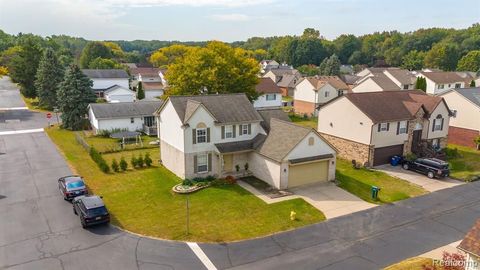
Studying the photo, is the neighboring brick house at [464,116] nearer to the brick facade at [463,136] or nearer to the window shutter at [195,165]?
the brick facade at [463,136]

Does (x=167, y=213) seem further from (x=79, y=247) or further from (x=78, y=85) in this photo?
(x=78, y=85)

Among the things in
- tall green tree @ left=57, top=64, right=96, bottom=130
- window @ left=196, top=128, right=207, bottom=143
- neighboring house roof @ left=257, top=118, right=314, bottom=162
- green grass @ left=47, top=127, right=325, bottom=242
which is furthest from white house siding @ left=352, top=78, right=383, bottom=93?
tall green tree @ left=57, top=64, right=96, bottom=130

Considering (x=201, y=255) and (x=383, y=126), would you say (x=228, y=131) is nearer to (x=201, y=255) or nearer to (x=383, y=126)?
(x=201, y=255)

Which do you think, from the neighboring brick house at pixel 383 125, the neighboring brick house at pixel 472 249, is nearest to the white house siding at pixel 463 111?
the neighboring brick house at pixel 383 125

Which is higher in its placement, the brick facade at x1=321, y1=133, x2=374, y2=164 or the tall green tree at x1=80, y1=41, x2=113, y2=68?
the tall green tree at x1=80, y1=41, x2=113, y2=68

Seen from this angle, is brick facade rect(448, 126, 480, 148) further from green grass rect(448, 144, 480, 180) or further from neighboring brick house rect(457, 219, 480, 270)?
neighboring brick house rect(457, 219, 480, 270)

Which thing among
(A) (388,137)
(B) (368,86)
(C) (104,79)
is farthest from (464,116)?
(C) (104,79)
